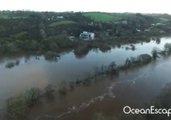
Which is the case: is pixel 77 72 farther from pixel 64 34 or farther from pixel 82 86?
pixel 64 34

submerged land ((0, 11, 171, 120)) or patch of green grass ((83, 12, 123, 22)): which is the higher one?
patch of green grass ((83, 12, 123, 22))

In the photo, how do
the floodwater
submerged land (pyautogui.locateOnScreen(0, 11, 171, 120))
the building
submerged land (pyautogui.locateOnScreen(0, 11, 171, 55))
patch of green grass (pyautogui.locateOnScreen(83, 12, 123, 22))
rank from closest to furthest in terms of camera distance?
submerged land (pyautogui.locateOnScreen(0, 11, 171, 120)) < the floodwater < submerged land (pyautogui.locateOnScreen(0, 11, 171, 55)) < the building < patch of green grass (pyautogui.locateOnScreen(83, 12, 123, 22))

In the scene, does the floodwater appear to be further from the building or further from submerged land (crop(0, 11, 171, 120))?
the building

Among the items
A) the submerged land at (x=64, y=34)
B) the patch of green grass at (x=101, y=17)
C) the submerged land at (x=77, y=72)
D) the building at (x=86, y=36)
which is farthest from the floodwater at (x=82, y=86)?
the patch of green grass at (x=101, y=17)

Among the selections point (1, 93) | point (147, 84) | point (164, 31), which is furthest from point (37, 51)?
point (164, 31)

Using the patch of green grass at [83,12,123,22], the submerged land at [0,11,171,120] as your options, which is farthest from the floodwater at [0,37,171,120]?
the patch of green grass at [83,12,123,22]

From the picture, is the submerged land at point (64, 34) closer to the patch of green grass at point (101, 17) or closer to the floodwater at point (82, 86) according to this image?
the patch of green grass at point (101, 17)

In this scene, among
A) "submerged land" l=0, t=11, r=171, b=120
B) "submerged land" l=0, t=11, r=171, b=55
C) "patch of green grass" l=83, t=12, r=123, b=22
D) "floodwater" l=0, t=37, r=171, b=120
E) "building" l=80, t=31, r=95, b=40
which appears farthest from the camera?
"patch of green grass" l=83, t=12, r=123, b=22

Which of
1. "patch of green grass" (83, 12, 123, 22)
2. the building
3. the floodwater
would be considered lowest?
the floodwater
